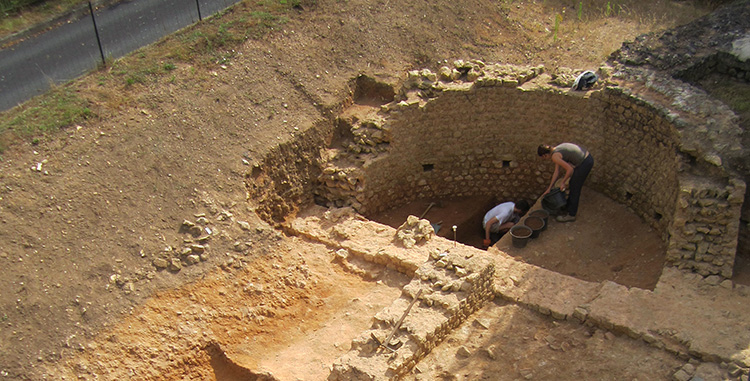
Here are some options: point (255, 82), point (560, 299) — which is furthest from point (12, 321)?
point (560, 299)

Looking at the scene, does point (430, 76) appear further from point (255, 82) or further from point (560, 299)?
point (560, 299)

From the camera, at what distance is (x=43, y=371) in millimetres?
7215

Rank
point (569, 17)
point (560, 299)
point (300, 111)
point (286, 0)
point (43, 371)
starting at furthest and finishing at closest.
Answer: point (569, 17), point (286, 0), point (300, 111), point (560, 299), point (43, 371)

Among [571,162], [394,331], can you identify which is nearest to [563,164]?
[571,162]

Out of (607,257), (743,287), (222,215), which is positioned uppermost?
(222,215)

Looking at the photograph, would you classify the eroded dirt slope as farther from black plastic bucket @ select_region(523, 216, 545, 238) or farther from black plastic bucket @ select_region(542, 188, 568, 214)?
black plastic bucket @ select_region(523, 216, 545, 238)

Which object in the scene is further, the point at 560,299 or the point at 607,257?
the point at 607,257

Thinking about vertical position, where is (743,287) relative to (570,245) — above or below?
above

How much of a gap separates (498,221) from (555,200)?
3.14 feet

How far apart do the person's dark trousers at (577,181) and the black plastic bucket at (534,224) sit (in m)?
0.56

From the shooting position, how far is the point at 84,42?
1182 cm

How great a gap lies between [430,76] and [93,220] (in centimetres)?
583

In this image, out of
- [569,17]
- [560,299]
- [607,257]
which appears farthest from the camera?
[569,17]

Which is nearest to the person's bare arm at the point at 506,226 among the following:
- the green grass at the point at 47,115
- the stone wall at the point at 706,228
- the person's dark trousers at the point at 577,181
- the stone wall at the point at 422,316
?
the person's dark trousers at the point at 577,181
